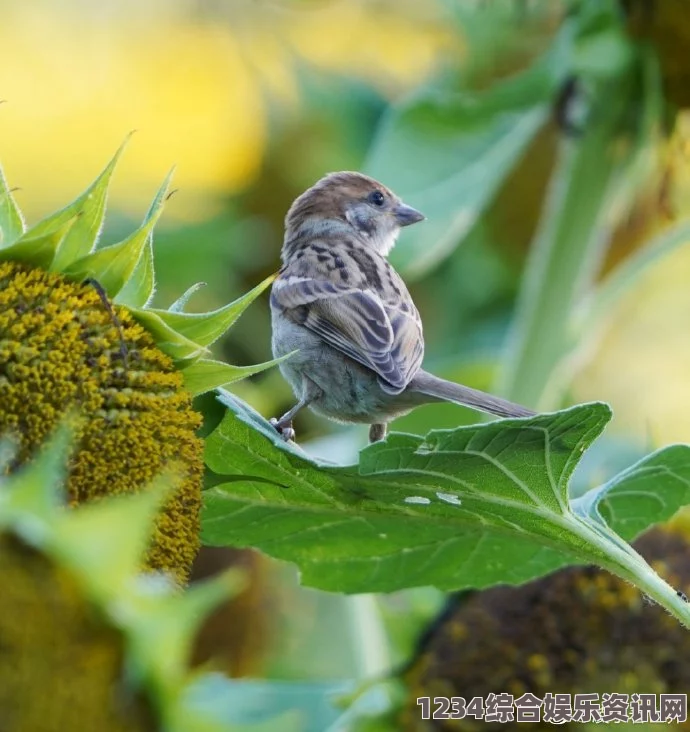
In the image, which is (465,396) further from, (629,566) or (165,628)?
(165,628)

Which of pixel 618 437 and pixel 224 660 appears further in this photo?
pixel 618 437

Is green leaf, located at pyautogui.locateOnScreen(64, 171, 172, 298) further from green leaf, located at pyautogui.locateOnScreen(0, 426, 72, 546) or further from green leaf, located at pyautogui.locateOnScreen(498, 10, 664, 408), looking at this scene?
green leaf, located at pyautogui.locateOnScreen(498, 10, 664, 408)

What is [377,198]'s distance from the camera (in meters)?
4.95

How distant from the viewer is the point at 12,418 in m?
2.12

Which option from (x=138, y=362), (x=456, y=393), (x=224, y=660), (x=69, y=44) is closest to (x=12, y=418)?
(x=138, y=362)

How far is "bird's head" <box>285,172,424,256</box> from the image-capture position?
4.93 meters

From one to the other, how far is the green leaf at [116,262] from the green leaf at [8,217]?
0.12m

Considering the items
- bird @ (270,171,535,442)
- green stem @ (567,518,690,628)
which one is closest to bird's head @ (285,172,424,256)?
bird @ (270,171,535,442)

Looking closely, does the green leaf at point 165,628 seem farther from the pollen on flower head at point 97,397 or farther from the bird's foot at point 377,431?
the bird's foot at point 377,431

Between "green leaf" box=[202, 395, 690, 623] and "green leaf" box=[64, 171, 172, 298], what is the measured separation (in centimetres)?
36

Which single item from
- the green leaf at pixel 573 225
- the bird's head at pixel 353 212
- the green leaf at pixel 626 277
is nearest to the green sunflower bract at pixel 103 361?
the bird's head at pixel 353 212

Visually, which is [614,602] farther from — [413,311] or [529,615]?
[413,311]

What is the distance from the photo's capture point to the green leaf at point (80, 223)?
2307 mm

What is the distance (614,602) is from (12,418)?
234 cm
